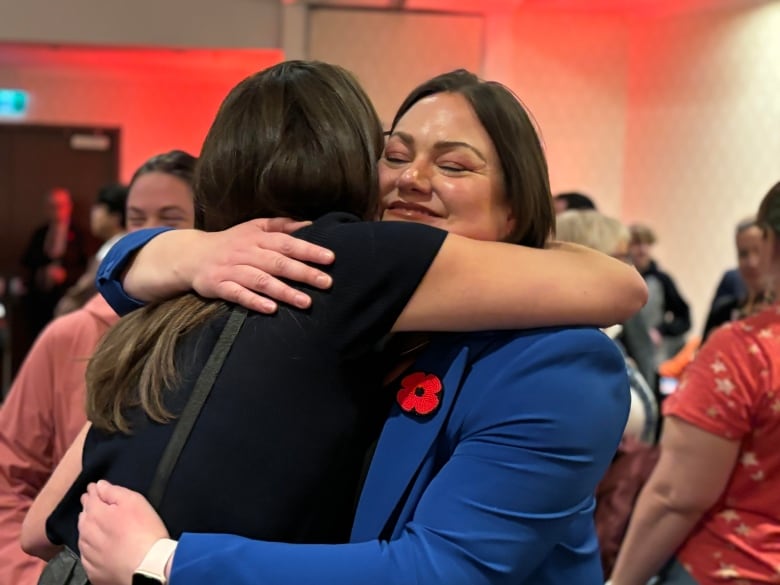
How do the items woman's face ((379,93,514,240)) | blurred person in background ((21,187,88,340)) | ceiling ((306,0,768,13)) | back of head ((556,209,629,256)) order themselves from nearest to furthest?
1. woman's face ((379,93,514,240))
2. back of head ((556,209,629,256))
3. ceiling ((306,0,768,13))
4. blurred person in background ((21,187,88,340))

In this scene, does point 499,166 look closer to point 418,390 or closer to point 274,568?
point 418,390

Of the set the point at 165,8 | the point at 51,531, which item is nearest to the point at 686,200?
the point at 165,8

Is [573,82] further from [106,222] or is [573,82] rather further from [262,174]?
[262,174]

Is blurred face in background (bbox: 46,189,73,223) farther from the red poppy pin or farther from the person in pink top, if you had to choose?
the red poppy pin

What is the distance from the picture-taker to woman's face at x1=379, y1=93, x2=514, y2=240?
1043 mm

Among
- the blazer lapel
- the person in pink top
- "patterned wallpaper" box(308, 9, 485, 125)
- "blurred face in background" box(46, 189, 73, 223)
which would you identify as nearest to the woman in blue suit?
the blazer lapel

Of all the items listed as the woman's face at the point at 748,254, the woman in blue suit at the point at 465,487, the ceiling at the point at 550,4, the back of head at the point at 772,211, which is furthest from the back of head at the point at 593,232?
the ceiling at the point at 550,4

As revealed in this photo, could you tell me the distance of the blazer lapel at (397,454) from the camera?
0.89 m

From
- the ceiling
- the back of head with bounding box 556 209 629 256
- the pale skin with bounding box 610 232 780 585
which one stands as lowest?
the pale skin with bounding box 610 232 780 585

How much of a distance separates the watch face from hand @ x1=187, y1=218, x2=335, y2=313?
11.5 inches

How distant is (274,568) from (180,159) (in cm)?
135

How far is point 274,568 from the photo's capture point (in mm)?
807

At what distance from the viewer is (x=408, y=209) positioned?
1.07m

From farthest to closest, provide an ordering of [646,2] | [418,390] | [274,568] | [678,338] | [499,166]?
[646,2] → [678,338] → [499,166] → [418,390] → [274,568]
